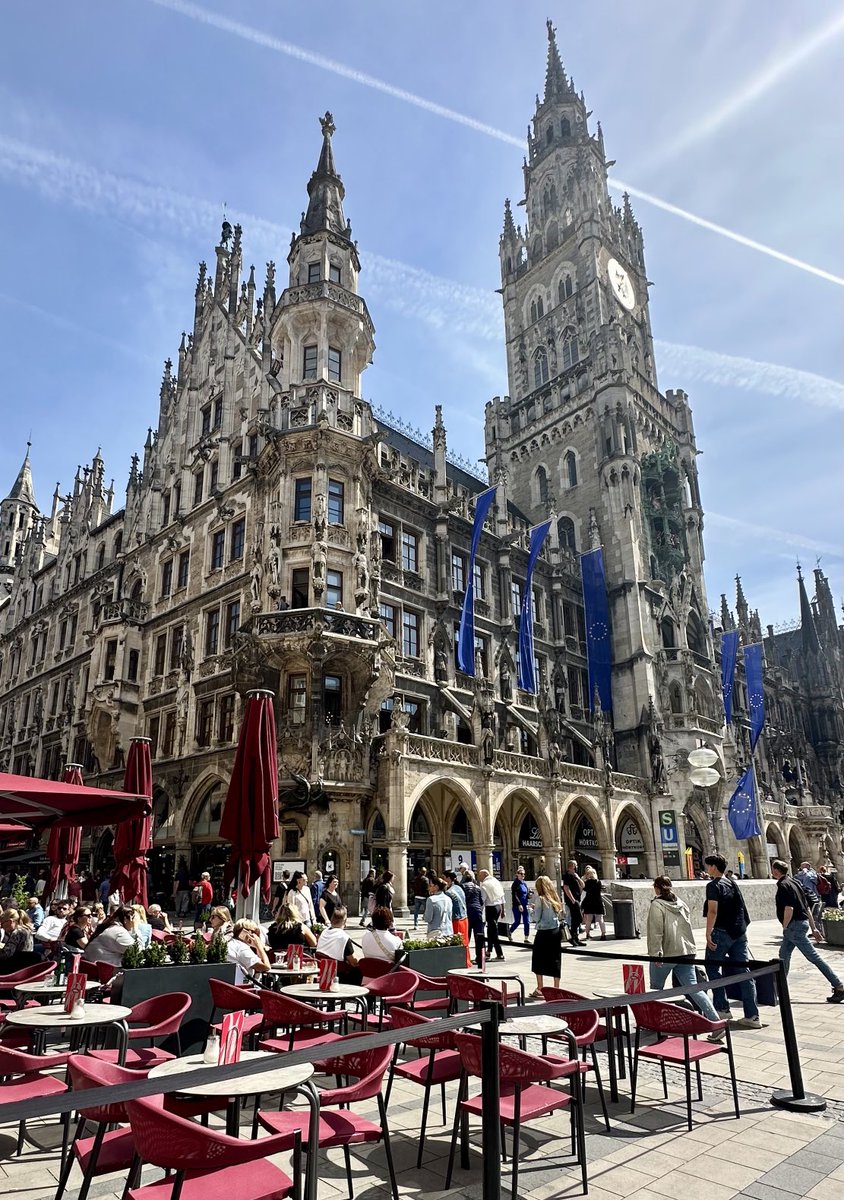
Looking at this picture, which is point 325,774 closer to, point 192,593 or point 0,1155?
point 192,593

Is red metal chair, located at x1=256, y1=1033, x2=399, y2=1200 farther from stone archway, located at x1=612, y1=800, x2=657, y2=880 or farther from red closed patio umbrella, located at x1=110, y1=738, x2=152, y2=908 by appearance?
stone archway, located at x1=612, y1=800, x2=657, y2=880

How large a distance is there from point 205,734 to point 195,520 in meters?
9.68

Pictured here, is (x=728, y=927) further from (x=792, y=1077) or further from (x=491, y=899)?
(x=491, y=899)

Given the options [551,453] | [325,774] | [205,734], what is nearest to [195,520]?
[205,734]

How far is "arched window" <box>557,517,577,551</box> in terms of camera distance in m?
46.0

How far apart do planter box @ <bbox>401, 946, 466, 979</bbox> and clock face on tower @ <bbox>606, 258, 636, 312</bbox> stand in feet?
169

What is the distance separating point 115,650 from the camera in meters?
33.5

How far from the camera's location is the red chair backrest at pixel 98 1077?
4.27 meters

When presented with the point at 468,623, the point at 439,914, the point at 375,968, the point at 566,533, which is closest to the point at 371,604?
the point at 468,623

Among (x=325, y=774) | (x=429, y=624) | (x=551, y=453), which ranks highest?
(x=551, y=453)

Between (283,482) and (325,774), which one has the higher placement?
(283,482)

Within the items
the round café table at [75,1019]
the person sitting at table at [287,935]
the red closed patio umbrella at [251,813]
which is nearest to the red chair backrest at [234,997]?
the round café table at [75,1019]

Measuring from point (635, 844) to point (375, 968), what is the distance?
1250 inches

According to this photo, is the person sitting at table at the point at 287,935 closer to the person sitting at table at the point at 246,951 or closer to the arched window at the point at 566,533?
the person sitting at table at the point at 246,951
